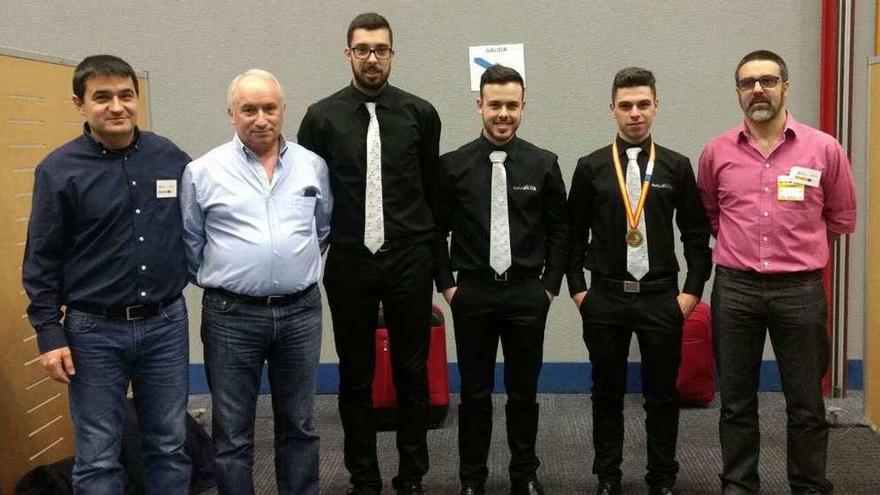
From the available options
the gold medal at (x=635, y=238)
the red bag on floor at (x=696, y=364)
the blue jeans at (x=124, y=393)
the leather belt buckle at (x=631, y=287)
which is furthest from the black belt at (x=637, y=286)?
the blue jeans at (x=124, y=393)

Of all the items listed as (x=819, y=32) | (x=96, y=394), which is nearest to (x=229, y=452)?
(x=96, y=394)

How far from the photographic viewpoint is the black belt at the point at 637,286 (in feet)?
9.15

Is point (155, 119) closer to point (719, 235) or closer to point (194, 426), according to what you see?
point (194, 426)

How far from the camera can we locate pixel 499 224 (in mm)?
2773

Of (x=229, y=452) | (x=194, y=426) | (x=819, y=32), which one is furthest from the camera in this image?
(x=819, y=32)

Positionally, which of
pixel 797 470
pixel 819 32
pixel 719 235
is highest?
pixel 819 32

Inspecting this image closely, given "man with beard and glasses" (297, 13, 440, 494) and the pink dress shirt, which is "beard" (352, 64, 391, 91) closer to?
"man with beard and glasses" (297, 13, 440, 494)

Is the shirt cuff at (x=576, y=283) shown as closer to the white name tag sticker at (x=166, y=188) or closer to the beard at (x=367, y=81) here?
the beard at (x=367, y=81)

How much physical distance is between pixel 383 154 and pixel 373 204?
0.18 meters

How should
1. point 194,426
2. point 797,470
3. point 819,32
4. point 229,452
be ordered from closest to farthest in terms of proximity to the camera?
1. point 229,452
2. point 797,470
3. point 194,426
4. point 819,32

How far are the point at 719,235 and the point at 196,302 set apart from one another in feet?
9.25

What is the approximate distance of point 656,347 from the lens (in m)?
2.79

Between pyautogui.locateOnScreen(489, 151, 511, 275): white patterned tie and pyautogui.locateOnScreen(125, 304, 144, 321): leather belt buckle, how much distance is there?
112 cm

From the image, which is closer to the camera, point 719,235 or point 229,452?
point 229,452
